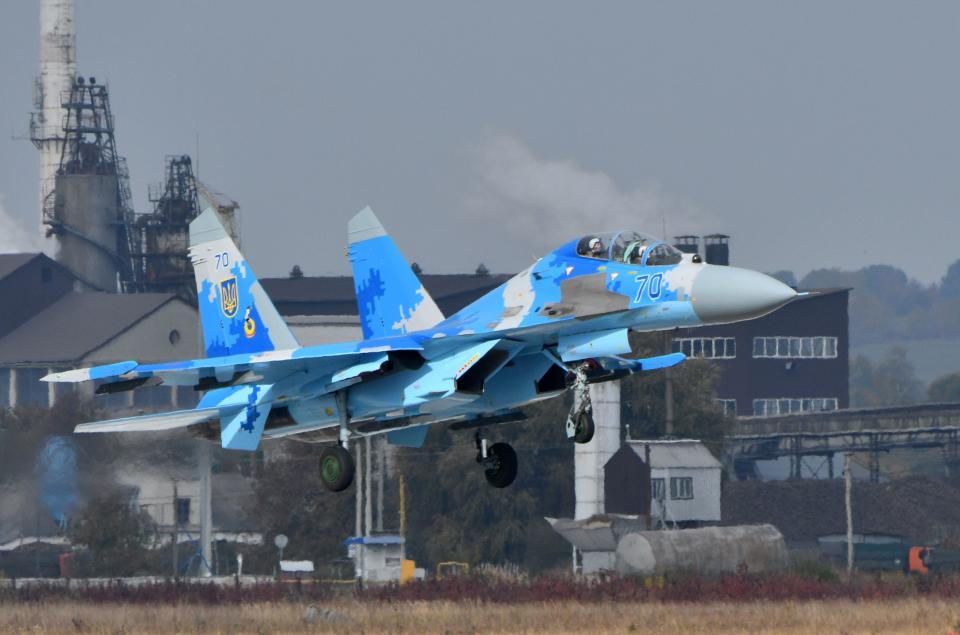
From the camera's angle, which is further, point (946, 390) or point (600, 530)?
point (946, 390)

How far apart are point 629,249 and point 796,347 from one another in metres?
72.7

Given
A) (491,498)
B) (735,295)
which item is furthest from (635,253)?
(491,498)

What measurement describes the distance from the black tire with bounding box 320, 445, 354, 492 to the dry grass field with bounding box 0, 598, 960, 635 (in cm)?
510

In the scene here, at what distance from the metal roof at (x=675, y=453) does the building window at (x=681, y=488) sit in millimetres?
473

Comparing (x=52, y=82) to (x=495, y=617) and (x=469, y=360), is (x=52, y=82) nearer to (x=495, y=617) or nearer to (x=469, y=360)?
(x=495, y=617)

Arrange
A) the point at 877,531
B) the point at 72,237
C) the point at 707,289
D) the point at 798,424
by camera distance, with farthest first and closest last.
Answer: the point at 72,237, the point at 798,424, the point at 877,531, the point at 707,289

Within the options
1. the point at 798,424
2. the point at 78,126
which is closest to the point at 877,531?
the point at 798,424

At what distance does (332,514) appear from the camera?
59344 mm

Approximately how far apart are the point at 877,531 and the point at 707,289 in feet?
155

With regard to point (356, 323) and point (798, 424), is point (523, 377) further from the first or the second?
point (798, 424)

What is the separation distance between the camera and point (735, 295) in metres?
22.8

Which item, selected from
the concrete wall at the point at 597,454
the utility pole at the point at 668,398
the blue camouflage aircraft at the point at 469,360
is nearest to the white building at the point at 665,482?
the concrete wall at the point at 597,454

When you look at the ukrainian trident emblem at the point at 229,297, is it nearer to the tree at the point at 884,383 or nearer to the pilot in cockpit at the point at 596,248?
the pilot in cockpit at the point at 596,248

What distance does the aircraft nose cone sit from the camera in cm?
2269
